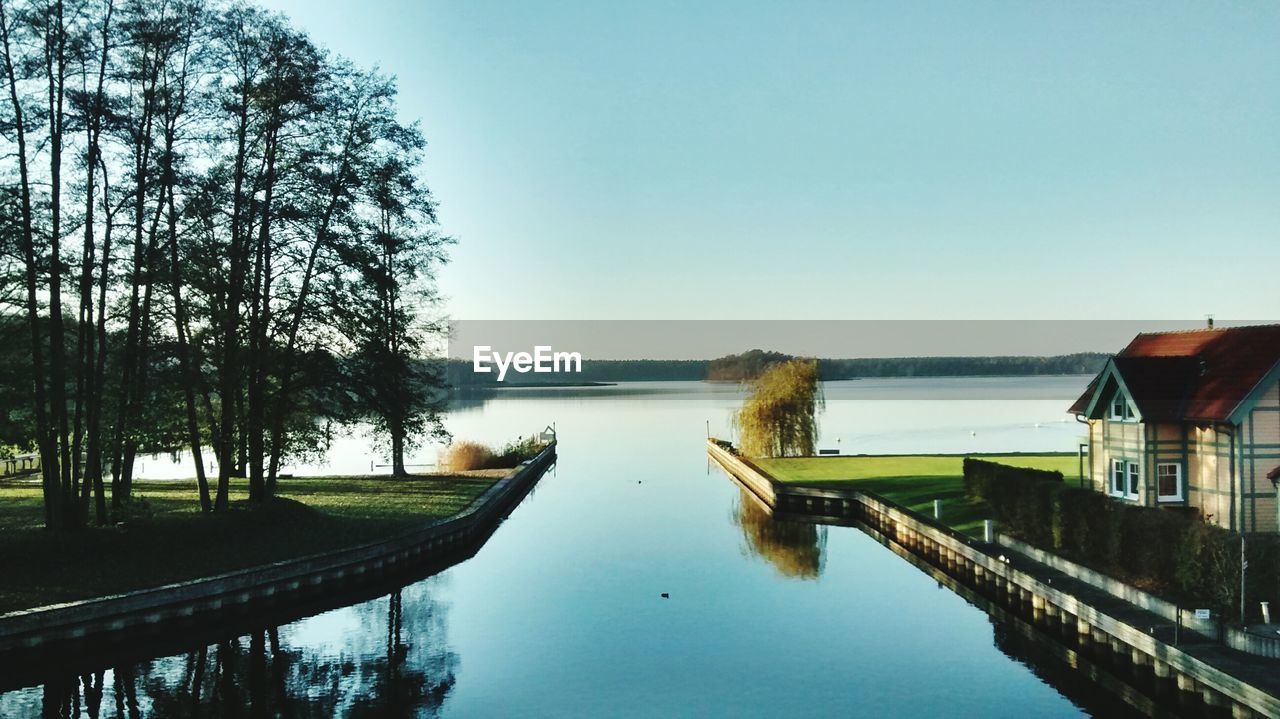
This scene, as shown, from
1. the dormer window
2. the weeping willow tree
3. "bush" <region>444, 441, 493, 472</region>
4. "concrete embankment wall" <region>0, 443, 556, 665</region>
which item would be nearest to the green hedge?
the dormer window

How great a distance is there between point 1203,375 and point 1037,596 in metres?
10.2

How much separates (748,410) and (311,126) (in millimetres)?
38734

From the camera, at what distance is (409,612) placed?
2639 cm

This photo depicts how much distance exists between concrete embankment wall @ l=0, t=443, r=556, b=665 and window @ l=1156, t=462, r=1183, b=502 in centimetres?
2212

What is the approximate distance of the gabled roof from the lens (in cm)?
2816

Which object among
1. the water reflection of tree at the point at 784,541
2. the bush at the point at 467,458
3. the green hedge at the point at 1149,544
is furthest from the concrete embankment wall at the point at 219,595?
the bush at the point at 467,458

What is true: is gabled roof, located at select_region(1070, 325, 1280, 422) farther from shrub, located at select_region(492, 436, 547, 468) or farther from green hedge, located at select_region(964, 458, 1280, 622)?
shrub, located at select_region(492, 436, 547, 468)

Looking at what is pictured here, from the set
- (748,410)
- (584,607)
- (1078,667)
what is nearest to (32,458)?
(748,410)

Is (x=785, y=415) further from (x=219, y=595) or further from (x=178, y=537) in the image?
(x=219, y=595)

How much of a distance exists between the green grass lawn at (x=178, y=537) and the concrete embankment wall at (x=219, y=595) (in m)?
1.08

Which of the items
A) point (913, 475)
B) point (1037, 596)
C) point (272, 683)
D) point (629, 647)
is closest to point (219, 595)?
point (272, 683)

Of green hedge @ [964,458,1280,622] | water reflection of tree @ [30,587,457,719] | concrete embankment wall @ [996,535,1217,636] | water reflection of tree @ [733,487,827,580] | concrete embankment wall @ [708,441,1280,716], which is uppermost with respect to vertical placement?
green hedge @ [964,458,1280,622]

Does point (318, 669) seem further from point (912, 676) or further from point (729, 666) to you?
point (912, 676)

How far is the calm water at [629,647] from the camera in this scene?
19000 millimetres
